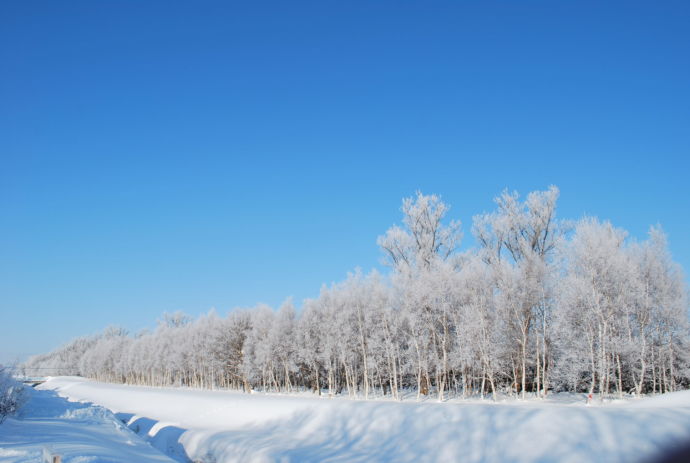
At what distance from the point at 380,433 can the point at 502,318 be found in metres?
20.5

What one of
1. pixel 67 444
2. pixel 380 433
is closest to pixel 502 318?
pixel 380 433

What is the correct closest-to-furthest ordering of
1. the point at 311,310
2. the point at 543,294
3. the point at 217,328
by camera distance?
the point at 543,294, the point at 311,310, the point at 217,328

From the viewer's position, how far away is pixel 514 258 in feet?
137

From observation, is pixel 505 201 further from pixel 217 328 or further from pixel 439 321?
pixel 217 328

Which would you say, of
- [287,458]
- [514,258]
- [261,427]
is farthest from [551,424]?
[514,258]

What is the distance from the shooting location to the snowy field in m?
13.1

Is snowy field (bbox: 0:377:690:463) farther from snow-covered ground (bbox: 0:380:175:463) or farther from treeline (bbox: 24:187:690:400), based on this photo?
treeline (bbox: 24:187:690:400)

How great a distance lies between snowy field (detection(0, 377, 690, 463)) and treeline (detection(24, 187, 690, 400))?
4.97 meters

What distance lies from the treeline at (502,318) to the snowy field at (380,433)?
4.97 m

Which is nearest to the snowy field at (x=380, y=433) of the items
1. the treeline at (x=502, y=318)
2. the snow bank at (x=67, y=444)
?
the snow bank at (x=67, y=444)

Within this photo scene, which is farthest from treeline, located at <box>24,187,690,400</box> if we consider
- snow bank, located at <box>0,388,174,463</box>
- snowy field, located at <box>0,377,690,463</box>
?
snow bank, located at <box>0,388,174,463</box>

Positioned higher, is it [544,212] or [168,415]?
[544,212]

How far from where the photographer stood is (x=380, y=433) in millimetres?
20016

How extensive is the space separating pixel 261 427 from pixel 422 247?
24834 mm
